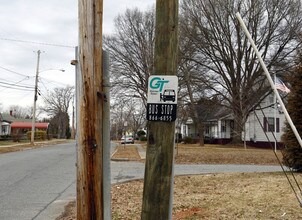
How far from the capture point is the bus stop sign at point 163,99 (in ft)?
12.2

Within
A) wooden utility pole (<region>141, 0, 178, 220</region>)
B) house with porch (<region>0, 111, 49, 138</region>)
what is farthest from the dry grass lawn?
house with porch (<region>0, 111, 49, 138</region>)

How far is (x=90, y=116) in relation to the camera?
12.3 ft

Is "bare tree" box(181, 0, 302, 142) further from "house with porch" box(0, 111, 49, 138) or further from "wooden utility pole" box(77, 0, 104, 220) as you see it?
"house with porch" box(0, 111, 49, 138)

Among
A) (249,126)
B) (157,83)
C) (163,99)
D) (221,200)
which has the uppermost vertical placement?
(249,126)

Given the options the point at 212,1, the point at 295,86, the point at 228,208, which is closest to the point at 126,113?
the point at 212,1

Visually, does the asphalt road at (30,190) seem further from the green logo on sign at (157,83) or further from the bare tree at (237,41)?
the bare tree at (237,41)

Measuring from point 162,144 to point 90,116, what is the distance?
0.71 m

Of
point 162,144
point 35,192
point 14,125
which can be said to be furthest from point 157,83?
point 14,125

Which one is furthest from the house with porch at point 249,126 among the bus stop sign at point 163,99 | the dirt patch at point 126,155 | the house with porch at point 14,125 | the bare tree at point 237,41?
the house with porch at point 14,125

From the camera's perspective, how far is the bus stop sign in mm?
3719

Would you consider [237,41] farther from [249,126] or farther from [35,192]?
[35,192]

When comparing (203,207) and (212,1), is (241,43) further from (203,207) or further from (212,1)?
(203,207)

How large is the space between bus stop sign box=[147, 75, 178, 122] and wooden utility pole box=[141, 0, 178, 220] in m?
0.06

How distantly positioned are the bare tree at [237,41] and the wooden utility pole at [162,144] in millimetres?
34916
